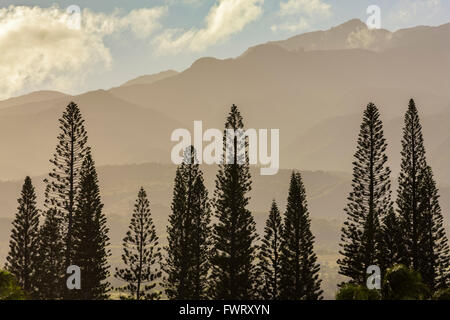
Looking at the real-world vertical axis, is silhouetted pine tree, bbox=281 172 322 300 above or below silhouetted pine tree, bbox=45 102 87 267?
below

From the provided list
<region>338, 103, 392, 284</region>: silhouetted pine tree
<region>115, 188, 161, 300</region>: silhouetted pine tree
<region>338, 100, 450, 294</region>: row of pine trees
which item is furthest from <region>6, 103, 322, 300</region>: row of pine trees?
<region>338, 100, 450, 294</region>: row of pine trees

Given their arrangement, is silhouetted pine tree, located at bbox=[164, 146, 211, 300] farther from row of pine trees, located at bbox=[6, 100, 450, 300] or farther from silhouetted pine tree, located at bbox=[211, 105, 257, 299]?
silhouetted pine tree, located at bbox=[211, 105, 257, 299]

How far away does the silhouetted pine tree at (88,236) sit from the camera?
132 feet

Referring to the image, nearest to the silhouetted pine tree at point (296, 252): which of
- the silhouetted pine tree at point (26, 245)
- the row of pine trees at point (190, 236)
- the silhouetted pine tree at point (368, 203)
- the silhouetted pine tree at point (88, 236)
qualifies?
the row of pine trees at point (190, 236)

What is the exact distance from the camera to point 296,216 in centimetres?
4016

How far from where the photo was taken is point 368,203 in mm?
36781

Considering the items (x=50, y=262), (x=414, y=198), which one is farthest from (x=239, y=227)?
(x=50, y=262)

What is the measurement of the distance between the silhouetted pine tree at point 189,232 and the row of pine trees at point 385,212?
400 inches

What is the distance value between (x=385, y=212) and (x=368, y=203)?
49.4 inches

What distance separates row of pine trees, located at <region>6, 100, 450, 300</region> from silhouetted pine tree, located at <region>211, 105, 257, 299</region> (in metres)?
0.07

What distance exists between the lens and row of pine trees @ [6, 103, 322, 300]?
3828cm

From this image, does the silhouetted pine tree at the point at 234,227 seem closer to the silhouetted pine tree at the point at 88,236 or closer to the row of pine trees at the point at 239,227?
the row of pine trees at the point at 239,227
